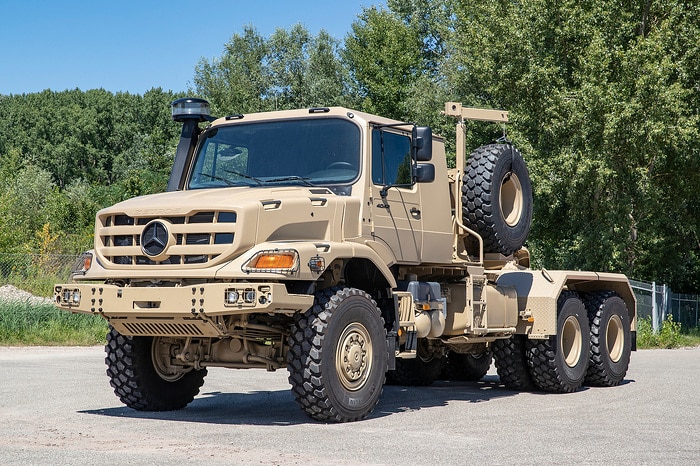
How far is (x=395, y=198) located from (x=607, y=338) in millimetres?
5398

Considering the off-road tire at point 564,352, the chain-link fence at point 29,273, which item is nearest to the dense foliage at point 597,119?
the chain-link fence at point 29,273

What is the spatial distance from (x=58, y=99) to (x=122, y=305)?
90792mm

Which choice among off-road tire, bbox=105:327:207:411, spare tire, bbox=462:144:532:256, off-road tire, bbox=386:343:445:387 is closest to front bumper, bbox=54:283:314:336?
off-road tire, bbox=105:327:207:411

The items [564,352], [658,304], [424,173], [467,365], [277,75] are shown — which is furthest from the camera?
[277,75]

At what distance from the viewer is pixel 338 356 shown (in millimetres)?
9391

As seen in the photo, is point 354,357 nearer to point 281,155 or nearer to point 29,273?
point 281,155

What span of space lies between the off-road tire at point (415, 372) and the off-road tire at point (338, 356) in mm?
3937

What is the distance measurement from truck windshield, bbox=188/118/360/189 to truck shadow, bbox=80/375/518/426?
7.89 ft

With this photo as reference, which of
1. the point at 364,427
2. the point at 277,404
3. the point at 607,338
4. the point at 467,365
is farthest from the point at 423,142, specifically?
the point at 607,338

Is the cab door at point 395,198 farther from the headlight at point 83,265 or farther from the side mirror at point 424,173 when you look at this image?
the headlight at point 83,265

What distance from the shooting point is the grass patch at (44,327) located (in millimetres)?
22078

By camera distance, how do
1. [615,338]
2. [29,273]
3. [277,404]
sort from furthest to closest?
1. [29,273]
2. [615,338]
3. [277,404]

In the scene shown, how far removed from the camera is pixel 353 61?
200 feet

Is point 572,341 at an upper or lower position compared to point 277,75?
lower
